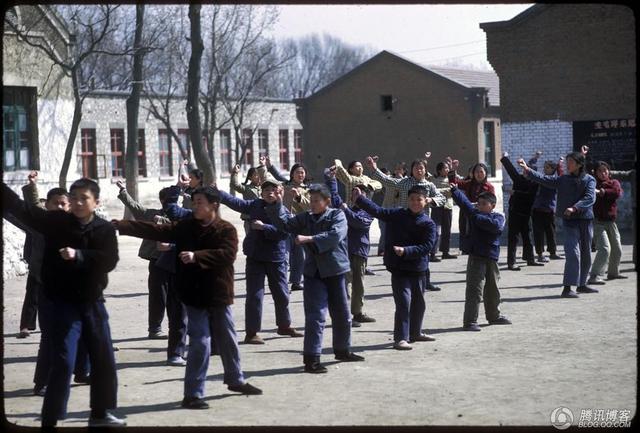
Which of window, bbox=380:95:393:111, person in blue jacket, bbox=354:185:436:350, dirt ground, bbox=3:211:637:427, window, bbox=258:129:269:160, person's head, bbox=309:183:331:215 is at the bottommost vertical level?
dirt ground, bbox=3:211:637:427

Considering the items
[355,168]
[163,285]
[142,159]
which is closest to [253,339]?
[163,285]

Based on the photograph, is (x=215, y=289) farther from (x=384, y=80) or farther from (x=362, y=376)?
(x=384, y=80)

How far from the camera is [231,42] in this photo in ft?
147

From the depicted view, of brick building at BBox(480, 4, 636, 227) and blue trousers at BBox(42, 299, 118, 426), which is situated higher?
brick building at BBox(480, 4, 636, 227)

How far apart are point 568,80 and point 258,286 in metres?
15.7

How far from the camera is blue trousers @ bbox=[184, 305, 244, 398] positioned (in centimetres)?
795

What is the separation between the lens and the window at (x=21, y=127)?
2447 centimetres

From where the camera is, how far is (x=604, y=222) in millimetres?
15188

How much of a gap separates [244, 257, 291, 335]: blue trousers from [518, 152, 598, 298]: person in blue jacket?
4346 mm

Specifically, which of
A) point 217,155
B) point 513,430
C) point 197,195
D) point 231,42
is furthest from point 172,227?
point 217,155

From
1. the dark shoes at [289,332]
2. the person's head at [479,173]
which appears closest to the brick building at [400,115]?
the person's head at [479,173]

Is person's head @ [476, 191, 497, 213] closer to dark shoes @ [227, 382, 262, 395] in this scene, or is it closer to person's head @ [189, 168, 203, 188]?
person's head @ [189, 168, 203, 188]

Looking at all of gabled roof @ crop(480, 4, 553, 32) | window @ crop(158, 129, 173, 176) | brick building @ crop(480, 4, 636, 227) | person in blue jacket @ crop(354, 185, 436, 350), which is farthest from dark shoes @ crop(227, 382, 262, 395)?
window @ crop(158, 129, 173, 176)

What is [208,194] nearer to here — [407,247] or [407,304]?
[407,247]
